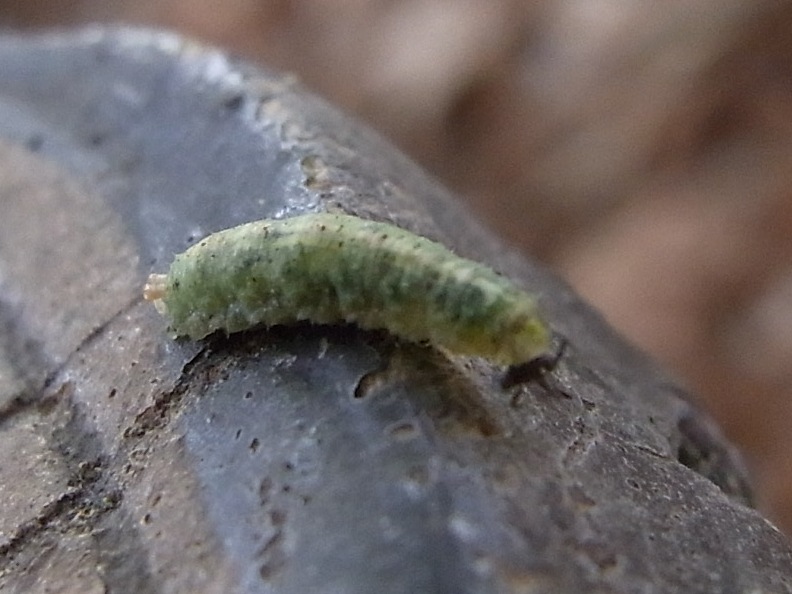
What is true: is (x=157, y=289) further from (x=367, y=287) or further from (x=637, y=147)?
(x=637, y=147)

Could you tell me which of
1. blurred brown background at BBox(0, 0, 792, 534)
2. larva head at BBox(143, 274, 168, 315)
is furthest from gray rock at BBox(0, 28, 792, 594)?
blurred brown background at BBox(0, 0, 792, 534)

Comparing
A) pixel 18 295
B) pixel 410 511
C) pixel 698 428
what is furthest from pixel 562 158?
pixel 410 511

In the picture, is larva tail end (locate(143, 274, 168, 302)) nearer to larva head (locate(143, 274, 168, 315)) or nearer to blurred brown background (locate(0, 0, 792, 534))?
larva head (locate(143, 274, 168, 315))

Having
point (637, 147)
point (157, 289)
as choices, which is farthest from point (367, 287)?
point (637, 147)

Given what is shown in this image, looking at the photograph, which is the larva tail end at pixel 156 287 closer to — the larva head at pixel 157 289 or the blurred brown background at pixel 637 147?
the larva head at pixel 157 289

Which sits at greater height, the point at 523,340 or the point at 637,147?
the point at 523,340

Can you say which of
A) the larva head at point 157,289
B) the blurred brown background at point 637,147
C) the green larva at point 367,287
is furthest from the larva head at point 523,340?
the blurred brown background at point 637,147

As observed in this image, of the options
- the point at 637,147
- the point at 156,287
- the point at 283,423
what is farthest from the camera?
the point at 637,147
